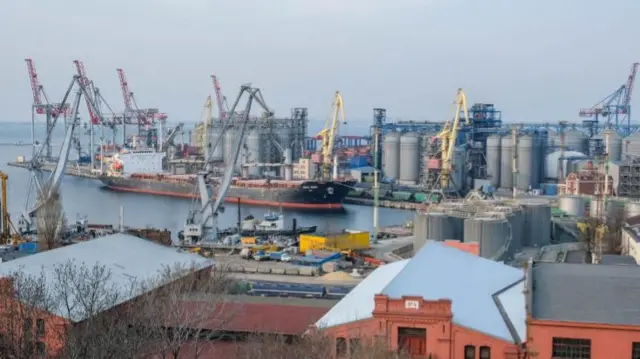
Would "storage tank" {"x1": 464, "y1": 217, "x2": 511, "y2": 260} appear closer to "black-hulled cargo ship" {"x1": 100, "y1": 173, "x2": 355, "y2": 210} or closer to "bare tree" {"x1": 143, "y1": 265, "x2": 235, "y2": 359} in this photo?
"bare tree" {"x1": 143, "y1": 265, "x2": 235, "y2": 359}

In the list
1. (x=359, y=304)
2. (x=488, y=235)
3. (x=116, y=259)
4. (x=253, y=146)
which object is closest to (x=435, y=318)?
(x=359, y=304)

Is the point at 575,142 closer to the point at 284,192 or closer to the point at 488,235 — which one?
the point at 284,192

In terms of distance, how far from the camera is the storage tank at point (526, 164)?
1522 inches

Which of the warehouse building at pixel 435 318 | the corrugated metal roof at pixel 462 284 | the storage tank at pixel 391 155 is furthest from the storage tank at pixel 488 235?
the storage tank at pixel 391 155

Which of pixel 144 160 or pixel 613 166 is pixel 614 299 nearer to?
pixel 613 166

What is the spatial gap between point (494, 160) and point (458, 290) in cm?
3152

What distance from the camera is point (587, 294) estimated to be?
8.23 meters

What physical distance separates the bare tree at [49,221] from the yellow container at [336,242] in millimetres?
6112

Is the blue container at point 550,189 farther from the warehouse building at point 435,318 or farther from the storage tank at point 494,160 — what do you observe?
the warehouse building at point 435,318

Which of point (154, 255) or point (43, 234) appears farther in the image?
point (43, 234)

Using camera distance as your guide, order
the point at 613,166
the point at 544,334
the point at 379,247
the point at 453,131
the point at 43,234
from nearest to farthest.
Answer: the point at 544,334
the point at 43,234
the point at 379,247
the point at 613,166
the point at 453,131

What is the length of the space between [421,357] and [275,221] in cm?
1934

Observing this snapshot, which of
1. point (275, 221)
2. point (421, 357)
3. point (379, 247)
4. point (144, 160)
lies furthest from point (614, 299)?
point (144, 160)

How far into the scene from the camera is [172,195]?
4219 cm
